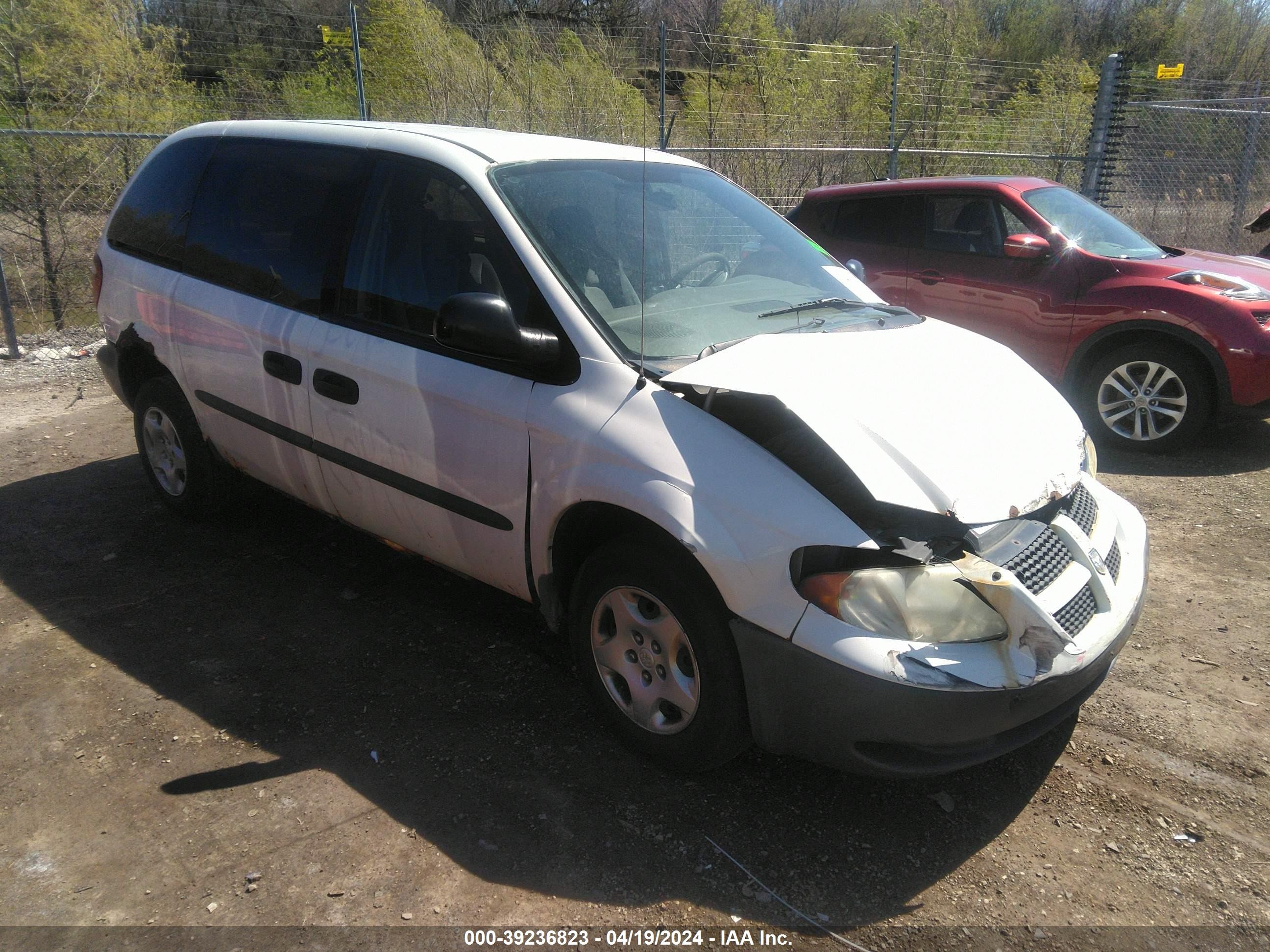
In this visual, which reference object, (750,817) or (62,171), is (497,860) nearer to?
(750,817)

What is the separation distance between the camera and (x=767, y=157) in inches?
485

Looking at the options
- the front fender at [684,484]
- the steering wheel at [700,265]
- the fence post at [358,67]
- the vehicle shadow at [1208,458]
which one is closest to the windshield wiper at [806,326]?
the steering wheel at [700,265]

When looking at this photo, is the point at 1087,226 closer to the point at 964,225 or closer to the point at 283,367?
the point at 964,225

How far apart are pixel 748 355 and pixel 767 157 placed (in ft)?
33.8

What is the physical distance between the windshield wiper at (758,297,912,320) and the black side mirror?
0.83 metres

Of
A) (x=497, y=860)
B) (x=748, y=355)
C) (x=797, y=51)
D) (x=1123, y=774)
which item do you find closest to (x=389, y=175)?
(x=748, y=355)

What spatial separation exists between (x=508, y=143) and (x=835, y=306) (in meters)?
1.40

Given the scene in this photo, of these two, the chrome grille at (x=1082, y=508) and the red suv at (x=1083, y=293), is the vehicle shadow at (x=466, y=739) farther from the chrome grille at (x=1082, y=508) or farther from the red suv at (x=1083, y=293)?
the red suv at (x=1083, y=293)

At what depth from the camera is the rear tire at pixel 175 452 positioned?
456cm

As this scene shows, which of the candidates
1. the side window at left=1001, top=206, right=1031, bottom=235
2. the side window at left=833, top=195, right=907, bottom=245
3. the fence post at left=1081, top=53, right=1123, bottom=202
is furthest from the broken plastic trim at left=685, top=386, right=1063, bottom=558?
the fence post at left=1081, top=53, right=1123, bottom=202

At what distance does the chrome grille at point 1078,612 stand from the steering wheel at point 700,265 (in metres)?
1.64

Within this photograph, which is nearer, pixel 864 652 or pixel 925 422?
pixel 864 652

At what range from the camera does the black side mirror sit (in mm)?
2854

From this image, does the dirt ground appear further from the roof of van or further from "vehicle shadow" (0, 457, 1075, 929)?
the roof of van
